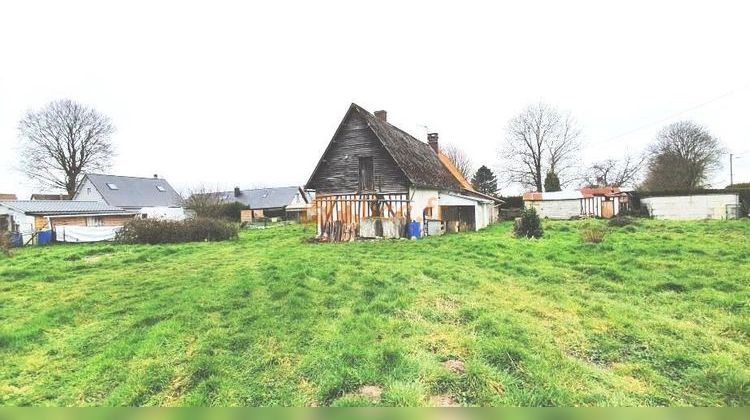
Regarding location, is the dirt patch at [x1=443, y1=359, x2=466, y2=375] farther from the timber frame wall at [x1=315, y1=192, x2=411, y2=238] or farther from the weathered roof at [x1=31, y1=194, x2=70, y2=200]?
the weathered roof at [x1=31, y1=194, x2=70, y2=200]

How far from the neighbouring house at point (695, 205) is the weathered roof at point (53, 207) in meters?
44.2

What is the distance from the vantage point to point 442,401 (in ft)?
10.0

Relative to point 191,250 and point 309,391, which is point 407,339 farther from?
point 191,250

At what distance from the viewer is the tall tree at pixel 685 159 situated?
1539 inches

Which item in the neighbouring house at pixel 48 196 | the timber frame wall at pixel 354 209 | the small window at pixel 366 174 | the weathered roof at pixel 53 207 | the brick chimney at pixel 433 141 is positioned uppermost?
the brick chimney at pixel 433 141

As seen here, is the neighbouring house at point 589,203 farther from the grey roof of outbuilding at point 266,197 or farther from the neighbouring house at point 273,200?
the grey roof of outbuilding at point 266,197

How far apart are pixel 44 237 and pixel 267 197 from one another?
102ft

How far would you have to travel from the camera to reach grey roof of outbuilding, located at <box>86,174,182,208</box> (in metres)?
35.5

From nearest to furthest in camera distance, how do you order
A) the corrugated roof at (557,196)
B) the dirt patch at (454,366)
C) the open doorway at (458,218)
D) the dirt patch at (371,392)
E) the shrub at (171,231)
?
the dirt patch at (371,392)
the dirt patch at (454,366)
the shrub at (171,231)
the open doorway at (458,218)
the corrugated roof at (557,196)

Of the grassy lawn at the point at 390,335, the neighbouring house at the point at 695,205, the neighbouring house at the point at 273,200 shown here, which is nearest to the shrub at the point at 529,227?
the grassy lawn at the point at 390,335

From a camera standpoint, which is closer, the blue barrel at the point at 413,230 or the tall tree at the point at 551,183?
the blue barrel at the point at 413,230

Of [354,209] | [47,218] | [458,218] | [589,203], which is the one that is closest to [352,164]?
[354,209]

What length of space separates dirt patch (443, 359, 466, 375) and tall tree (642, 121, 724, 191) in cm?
4655

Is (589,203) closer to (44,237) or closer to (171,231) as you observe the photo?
(171,231)
